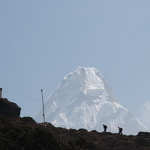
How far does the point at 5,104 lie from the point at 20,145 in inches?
790

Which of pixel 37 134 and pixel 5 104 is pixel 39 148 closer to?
pixel 37 134

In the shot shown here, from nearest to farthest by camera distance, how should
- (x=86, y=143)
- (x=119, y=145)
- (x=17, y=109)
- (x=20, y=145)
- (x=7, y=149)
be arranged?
(x=7, y=149) < (x=20, y=145) < (x=86, y=143) < (x=119, y=145) < (x=17, y=109)

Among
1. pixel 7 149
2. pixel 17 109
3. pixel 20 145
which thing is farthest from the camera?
pixel 17 109

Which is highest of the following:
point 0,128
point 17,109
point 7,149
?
point 17,109

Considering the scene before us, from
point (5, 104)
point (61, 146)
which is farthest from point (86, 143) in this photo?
point (5, 104)

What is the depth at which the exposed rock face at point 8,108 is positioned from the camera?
153 feet

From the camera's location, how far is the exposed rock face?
46.7 m

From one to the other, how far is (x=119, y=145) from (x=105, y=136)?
16.9 feet

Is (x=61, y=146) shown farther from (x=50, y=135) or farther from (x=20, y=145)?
(x=20, y=145)

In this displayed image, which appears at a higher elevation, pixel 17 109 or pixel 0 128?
pixel 17 109

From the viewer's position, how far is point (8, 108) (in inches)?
1866

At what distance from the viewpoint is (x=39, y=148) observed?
28.4 m

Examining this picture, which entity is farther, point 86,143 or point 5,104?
point 5,104

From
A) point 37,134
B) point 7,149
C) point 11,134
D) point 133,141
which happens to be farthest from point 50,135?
point 133,141
